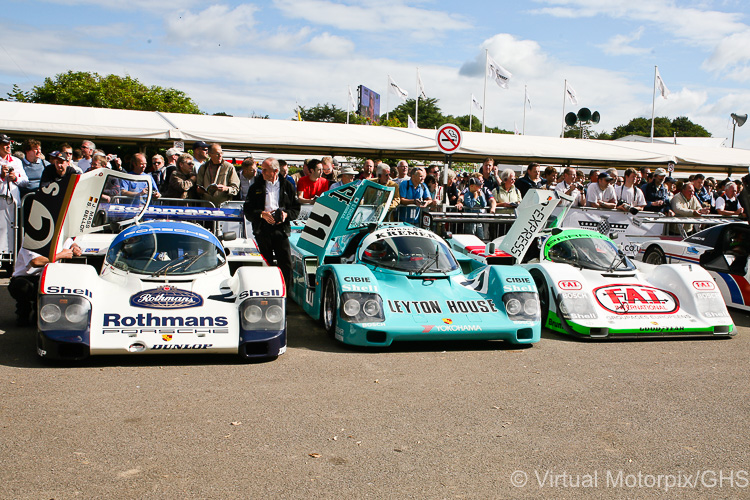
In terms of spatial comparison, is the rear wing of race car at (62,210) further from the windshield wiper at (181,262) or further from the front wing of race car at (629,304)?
the front wing of race car at (629,304)

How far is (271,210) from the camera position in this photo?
9.22 meters

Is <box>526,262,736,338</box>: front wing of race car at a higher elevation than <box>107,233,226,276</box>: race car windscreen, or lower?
lower

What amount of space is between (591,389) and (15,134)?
13660 mm

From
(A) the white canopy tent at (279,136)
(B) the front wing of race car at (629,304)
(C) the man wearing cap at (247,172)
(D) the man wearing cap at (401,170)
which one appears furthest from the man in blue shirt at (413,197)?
(A) the white canopy tent at (279,136)

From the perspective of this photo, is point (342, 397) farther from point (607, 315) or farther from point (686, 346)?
point (686, 346)

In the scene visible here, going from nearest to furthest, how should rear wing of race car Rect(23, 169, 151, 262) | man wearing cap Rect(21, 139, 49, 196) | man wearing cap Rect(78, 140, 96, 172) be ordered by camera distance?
1. rear wing of race car Rect(23, 169, 151, 262)
2. man wearing cap Rect(21, 139, 49, 196)
3. man wearing cap Rect(78, 140, 96, 172)

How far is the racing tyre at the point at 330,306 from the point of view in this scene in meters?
7.49

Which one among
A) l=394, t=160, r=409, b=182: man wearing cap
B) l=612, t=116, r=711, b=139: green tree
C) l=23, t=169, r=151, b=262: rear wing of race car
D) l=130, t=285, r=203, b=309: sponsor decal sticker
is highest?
l=612, t=116, r=711, b=139: green tree

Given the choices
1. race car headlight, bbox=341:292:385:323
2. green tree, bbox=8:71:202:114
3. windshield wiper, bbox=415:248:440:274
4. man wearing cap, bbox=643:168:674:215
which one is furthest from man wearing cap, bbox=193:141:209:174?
green tree, bbox=8:71:202:114

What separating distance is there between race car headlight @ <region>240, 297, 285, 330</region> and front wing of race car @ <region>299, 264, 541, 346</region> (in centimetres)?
85

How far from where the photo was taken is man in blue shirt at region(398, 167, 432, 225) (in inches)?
459

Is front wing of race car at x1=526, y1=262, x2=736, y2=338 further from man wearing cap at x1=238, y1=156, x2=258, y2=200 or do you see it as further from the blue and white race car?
man wearing cap at x1=238, y1=156, x2=258, y2=200

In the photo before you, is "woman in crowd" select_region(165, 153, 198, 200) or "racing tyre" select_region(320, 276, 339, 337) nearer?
"racing tyre" select_region(320, 276, 339, 337)

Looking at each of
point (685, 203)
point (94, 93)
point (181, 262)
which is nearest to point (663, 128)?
point (94, 93)
